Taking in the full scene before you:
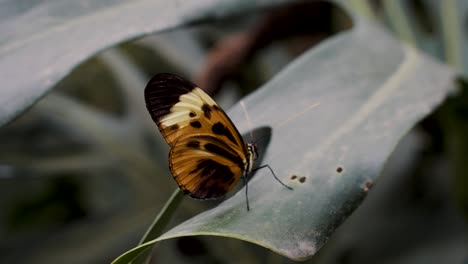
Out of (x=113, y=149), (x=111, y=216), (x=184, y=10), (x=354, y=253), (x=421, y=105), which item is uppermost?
(x=184, y=10)

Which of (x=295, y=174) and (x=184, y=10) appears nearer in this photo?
(x=295, y=174)

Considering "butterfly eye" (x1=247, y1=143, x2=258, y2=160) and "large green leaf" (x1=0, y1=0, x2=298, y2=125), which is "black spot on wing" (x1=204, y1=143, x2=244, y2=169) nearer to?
"butterfly eye" (x1=247, y1=143, x2=258, y2=160)

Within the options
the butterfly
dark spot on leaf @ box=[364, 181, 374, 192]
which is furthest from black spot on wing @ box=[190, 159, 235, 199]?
dark spot on leaf @ box=[364, 181, 374, 192]

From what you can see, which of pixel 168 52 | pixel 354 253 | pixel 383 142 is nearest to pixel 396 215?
pixel 354 253

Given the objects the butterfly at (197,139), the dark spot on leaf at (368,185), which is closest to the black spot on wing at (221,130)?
the butterfly at (197,139)

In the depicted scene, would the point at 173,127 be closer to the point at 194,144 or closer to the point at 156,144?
the point at 194,144

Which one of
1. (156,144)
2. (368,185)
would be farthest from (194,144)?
(156,144)

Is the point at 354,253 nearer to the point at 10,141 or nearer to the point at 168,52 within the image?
the point at 168,52
